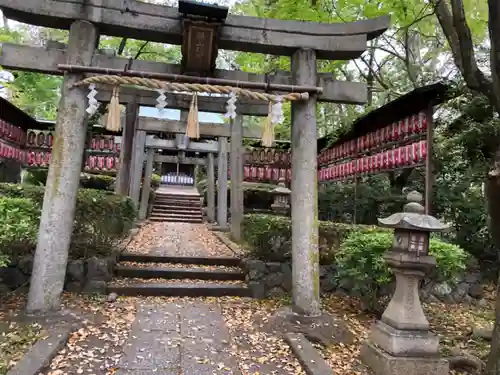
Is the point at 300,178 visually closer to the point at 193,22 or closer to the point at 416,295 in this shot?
the point at 416,295

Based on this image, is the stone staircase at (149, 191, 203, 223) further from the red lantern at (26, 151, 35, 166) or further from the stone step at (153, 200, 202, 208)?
the red lantern at (26, 151, 35, 166)

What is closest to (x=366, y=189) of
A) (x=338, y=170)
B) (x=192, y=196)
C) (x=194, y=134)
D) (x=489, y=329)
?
(x=338, y=170)

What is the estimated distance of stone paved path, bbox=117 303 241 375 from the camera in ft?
13.6

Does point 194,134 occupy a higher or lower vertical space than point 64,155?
higher

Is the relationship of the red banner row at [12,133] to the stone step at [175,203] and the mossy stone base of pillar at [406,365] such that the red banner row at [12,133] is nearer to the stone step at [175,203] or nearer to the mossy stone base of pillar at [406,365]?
the stone step at [175,203]

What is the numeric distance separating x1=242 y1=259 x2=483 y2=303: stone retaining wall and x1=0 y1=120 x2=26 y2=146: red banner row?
9576mm

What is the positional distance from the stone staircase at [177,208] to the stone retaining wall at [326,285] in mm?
11401

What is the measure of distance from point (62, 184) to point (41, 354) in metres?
2.27

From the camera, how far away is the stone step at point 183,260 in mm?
8078

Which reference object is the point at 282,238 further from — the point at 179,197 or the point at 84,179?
the point at 179,197

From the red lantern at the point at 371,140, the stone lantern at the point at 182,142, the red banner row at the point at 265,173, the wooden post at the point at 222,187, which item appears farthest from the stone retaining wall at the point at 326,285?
the stone lantern at the point at 182,142

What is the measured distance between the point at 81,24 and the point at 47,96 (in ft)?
36.4

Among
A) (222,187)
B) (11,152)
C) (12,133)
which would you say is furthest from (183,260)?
(12,133)

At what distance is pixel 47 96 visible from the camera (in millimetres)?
15031
